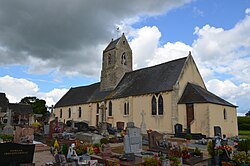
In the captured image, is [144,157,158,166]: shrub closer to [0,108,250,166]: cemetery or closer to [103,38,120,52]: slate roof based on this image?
[0,108,250,166]: cemetery

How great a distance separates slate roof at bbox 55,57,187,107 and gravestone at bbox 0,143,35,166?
17.1m

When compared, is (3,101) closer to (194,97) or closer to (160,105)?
(160,105)

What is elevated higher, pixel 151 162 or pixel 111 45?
pixel 111 45

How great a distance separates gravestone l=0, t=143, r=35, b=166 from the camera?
641 cm

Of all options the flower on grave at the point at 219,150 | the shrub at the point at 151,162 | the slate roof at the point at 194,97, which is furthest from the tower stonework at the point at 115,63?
the shrub at the point at 151,162

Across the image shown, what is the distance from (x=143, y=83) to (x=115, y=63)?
7450mm

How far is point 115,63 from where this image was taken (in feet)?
107

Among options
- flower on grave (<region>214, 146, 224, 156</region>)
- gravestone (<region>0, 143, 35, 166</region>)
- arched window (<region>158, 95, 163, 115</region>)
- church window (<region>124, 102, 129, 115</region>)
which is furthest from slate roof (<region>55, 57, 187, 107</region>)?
gravestone (<region>0, 143, 35, 166</region>)

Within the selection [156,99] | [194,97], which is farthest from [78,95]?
[194,97]

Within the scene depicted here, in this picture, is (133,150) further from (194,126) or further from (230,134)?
(230,134)

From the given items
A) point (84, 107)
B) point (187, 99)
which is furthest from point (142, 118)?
point (84, 107)

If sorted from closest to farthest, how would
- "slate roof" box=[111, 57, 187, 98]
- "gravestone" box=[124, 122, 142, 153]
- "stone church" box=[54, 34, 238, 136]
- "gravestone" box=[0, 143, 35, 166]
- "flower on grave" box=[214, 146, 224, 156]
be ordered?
"gravestone" box=[0, 143, 35, 166] < "flower on grave" box=[214, 146, 224, 156] < "gravestone" box=[124, 122, 142, 153] < "stone church" box=[54, 34, 238, 136] < "slate roof" box=[111, 57, 187, 98]

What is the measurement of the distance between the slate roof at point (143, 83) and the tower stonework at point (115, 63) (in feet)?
3.15

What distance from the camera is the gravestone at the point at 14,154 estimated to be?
641 cm
